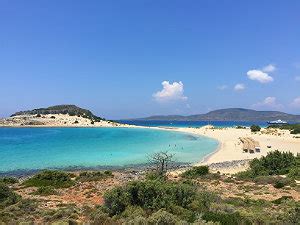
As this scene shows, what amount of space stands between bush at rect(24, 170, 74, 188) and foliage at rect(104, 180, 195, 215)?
10753 mm

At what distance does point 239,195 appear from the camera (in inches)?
813

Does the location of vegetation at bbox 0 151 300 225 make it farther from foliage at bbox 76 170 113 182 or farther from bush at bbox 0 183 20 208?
foliage at bbox 76 170 113 182

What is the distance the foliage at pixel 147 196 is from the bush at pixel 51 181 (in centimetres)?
1075

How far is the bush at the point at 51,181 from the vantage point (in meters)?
25.1

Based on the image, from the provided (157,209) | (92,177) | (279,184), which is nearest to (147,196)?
(157,209)

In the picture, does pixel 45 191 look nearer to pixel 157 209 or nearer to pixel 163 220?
pixel 157 209

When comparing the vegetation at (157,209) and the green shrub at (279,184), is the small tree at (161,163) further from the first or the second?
the green shrub at (279,184)

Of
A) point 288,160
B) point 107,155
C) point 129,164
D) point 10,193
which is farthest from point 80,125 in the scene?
point 10,193

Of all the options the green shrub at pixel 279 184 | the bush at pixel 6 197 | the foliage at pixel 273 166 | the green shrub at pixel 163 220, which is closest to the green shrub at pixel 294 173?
the foliage at pixel 273 166

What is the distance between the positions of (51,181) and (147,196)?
1290 centimetres

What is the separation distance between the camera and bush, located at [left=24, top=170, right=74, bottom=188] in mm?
25062

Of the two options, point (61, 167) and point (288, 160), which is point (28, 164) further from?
point (288, 160)

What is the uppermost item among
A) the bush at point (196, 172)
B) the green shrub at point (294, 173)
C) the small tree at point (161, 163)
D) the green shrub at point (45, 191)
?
the small tree at point (161, 163)

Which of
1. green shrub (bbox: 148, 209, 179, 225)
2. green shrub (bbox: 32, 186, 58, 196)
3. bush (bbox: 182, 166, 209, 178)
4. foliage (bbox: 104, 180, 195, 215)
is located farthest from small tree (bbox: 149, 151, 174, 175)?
green shrub (bbox: 148, 209, 179, 225)
